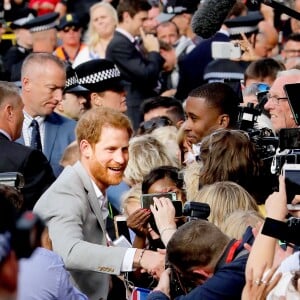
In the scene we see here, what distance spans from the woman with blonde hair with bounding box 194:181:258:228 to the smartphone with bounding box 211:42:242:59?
17.7 ft

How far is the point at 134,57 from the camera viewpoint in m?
13.6

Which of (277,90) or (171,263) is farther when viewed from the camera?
(277,90)

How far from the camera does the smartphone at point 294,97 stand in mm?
5738

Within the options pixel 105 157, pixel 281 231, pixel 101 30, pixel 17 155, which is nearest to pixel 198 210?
A: pixel 281 231

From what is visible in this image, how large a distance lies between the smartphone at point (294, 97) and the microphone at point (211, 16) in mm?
484

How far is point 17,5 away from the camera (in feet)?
59.0

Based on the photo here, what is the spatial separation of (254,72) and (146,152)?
2422 millimetres

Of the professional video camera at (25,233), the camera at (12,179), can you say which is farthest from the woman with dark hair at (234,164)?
the professional video camera at (25,233)

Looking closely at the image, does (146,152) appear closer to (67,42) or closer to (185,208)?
(185,208)

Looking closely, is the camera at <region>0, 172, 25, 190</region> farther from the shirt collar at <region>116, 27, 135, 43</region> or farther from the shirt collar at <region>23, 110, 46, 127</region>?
the shirt collar at <region>116, 27, 135, 43</region>

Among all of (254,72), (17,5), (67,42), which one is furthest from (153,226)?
(17,5)

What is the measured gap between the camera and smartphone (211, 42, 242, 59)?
1145 centimetres

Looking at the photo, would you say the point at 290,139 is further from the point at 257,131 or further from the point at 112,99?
the point at 112,99

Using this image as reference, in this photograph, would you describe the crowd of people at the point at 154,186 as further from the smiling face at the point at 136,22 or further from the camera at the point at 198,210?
the smiling face at the point at 136,22
